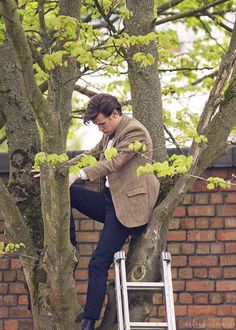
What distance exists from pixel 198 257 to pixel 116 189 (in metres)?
1.98

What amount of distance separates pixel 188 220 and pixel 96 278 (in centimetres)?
200

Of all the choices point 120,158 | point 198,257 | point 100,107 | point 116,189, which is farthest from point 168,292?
point 198,257

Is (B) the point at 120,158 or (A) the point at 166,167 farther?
(B) the point at 120,158

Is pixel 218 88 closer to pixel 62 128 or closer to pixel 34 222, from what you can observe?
pixel 62 128

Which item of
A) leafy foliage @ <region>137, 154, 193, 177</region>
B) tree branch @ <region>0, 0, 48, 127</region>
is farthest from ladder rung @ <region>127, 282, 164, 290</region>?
tree branch @ <region>0, 0, 48, 127</region>

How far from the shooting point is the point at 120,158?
6902 millimetres

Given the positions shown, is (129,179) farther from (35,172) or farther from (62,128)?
(35,172)

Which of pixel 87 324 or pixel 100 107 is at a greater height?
pixel 100 107

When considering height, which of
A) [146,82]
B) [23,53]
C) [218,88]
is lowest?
[23,53]

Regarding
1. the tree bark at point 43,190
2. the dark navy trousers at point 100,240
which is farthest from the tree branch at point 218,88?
the tree bark at point 43,190

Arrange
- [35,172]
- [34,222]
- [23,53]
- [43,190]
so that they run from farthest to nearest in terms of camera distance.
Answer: [35,172], [34,222], [43,190], [23,53]

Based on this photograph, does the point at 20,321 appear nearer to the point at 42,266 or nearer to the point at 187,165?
the point at 42,266

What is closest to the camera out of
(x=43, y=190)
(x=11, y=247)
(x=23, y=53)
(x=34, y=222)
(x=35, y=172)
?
(x=23, y=53)

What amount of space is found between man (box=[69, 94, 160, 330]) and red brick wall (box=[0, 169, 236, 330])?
170cm
